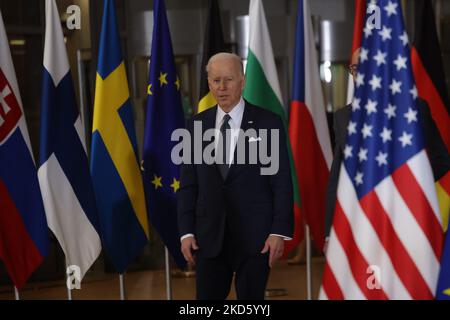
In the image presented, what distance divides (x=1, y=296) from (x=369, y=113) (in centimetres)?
403

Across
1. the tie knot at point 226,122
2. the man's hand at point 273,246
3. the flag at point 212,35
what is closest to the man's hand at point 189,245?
the man's hand at point 273,246

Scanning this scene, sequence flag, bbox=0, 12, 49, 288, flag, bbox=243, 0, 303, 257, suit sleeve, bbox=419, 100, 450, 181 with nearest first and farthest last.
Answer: suit sleeve, bbox=419, 100, 450, 181, flag, bbox=0, 12, 49, 288, flag, bbox=243, 0, 303, 257

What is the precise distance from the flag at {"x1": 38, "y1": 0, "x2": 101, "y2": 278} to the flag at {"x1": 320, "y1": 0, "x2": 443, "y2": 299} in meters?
1.82

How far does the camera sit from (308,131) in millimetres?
4387

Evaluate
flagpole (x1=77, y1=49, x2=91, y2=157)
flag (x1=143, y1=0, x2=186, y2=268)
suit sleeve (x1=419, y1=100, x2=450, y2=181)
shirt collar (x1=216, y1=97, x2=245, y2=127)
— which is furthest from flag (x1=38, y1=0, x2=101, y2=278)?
flagpole (x1=77, y1=49, x2=91, y2=157)

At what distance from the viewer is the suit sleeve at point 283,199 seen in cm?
311

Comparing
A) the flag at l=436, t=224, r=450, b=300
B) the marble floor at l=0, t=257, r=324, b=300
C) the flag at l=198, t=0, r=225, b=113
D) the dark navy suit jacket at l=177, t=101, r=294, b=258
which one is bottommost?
the marble floor at l=0, t=257, r=324, b=300

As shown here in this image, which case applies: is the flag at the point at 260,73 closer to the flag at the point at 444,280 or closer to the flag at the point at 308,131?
the flag at the point at 308,131

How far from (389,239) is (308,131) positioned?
1.78 meters

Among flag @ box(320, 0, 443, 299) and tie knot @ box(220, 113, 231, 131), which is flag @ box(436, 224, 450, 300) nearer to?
flag @ box(320, 0, 443, 299)

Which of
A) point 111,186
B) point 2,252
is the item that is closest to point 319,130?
point 111,186

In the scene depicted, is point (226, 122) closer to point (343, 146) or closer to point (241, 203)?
point (241, 203)

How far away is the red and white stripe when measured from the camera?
2.64 metres

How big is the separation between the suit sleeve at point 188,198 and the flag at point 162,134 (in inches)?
41.0
